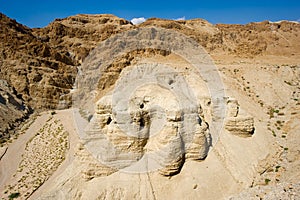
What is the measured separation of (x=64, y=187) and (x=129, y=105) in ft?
10.4

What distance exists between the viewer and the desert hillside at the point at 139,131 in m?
7.30

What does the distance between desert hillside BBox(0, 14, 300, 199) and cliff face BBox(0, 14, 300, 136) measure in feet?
0.60

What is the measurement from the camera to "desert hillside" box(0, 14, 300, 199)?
7.30m

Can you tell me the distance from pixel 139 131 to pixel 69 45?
127ft

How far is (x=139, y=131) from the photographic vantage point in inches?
290

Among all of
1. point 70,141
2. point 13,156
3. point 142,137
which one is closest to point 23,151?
point 13,156

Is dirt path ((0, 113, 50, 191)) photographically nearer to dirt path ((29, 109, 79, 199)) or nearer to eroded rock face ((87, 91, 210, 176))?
dirt path ((29, 109, 79, 199))

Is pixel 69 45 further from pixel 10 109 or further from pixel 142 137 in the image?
pixel 142 137

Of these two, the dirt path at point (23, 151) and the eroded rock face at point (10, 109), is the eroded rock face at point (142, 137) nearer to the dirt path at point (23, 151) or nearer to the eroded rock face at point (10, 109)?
the dirt path at point (23, 151)

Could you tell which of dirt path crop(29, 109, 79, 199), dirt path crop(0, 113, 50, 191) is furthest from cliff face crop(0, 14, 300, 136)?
dirt path crop(0, 113, 50, 191)

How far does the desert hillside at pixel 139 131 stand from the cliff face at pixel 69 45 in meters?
0.18

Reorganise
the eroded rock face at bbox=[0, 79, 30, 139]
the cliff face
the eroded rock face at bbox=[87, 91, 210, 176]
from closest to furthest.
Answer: the eroded rock face at bbox=[87, 91, 210, 176], the eroded rock face at bbox=[0, 79, 30, 139], the cliff face

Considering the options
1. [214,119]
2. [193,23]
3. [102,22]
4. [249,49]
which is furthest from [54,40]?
[214,119]

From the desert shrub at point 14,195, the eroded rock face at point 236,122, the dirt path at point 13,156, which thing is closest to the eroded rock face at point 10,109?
the dirt path at point 13,156
